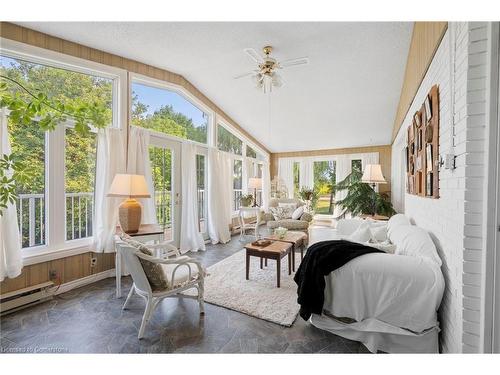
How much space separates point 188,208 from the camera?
4.57 meters

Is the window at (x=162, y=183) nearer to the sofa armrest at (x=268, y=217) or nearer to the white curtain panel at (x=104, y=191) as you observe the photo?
the white curtain panel at (x=104, y=191)

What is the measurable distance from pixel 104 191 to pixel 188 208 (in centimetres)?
158

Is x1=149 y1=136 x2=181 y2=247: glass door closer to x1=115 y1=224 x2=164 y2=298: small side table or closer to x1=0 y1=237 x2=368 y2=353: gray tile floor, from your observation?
x1=115 y1=224 x2=164 y2=298: small side table

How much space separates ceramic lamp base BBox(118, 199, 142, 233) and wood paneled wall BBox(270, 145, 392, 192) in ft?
20.9

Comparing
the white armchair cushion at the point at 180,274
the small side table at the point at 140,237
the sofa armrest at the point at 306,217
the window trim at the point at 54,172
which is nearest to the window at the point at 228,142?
the sofa armrest at the point at 306,217

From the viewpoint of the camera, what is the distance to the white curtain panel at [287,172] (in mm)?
8602

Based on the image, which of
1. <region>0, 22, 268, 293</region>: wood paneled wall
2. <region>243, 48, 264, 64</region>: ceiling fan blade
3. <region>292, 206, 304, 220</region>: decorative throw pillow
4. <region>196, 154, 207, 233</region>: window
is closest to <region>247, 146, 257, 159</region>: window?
<region>196, 154, 207, 233</region>: window

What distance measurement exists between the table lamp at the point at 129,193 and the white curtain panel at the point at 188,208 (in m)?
1.59

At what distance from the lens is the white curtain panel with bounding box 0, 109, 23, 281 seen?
232 cm

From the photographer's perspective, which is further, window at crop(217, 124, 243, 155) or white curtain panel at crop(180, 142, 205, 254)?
window at crop(217, 124, 243, 155)

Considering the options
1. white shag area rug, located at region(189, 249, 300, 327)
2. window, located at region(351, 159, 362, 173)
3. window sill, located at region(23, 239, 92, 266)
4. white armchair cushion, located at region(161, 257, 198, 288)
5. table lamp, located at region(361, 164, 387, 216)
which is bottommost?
white shag area rug, located at region(189, 249, 300, 327)

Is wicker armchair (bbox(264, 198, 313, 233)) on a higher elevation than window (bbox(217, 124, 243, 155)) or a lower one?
lower

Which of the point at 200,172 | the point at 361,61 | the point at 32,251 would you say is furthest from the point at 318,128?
the point at 32,251

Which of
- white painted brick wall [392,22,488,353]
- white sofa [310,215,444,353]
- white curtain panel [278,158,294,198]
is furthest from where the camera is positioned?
white curtain panel [278,158,294,198]
